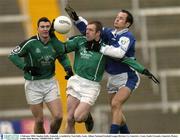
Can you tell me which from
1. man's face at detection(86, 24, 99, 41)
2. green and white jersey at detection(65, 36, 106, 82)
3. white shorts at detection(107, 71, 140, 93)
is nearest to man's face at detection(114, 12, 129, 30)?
man's face at detection(86, 24, 99, 41)

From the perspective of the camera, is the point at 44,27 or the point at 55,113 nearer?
the point at 44,27

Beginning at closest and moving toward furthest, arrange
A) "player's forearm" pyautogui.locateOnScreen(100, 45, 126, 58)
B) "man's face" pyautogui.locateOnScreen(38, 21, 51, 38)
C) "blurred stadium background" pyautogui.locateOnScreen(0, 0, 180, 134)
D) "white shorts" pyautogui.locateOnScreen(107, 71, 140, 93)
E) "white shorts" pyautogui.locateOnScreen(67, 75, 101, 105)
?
"player's forearm" pyautogui.locateOnScreen(100, 45, 126, 58), "man's face" pyautogui.locateOnScreen(38, 21, 51, 38), "white shorts" pyautogui.locateOnScreen(67, 75, 101, 105), "white shorts" pyautogui.locateOnScreen(107, 71, 140, 93), "blurred stadium background" pyautogui.locateOnScreen(0, 0, 180, 134)

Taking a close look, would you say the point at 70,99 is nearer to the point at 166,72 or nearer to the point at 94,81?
the point at 94,81

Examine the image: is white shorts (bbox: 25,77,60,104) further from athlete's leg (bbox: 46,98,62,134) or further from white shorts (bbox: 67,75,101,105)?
white shorts (bbox: 67,75,101,105)

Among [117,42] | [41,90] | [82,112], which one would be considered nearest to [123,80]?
[117,42]

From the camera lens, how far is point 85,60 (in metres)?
10.4

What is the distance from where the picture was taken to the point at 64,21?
10.4 metres

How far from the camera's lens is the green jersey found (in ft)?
34.1

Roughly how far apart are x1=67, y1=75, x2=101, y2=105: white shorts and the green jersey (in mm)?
69

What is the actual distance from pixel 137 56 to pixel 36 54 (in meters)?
7.81

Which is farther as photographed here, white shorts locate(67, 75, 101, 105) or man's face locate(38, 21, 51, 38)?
white shorts locate(67, 75, 101, 105)

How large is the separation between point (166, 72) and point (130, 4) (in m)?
2.25

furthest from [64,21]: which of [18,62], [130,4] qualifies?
[130,4]

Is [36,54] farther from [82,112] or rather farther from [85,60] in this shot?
[82,112]
